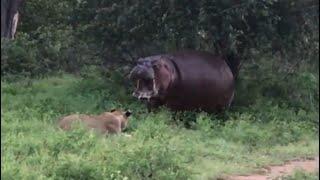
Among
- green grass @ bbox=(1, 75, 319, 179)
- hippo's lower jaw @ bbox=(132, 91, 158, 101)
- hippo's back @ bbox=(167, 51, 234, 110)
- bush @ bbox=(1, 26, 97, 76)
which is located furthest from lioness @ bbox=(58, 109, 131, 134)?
bush @ bbox=(1, 26, 97, 76)

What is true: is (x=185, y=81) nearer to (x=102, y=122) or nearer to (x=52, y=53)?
Answer: (x=102, y=122)

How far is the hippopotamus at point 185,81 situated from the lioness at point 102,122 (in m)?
1.44

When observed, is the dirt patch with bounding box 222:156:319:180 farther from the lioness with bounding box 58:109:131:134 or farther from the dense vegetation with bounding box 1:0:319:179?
the lioness with bounding box 58:109:131:134

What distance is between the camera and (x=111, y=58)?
1240 cm

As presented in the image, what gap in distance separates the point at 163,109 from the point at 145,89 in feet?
1.41

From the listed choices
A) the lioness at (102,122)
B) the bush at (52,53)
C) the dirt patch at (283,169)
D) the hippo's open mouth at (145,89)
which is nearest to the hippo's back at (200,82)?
the hippo's open mouth at (145,89)

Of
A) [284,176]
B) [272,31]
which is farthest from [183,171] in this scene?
[272,31]

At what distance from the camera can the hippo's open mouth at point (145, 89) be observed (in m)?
9.82

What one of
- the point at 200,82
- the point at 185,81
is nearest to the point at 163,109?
the point at 185,81

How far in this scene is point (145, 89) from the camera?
9.88 metres

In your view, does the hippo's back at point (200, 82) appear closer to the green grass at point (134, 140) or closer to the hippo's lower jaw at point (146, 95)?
the green grass at point (134, 140)

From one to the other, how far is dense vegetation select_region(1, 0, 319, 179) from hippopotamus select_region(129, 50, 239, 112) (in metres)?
0.26

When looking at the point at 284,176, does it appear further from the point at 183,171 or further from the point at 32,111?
the point at 32,111

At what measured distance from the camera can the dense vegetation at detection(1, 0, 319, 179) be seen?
21.4ft
